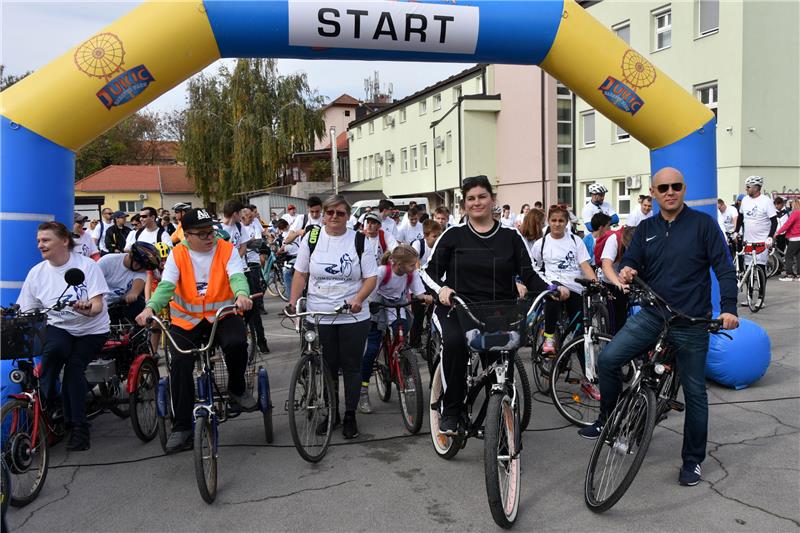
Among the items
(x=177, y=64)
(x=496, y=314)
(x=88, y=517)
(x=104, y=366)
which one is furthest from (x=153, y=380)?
(x=496, y=314)

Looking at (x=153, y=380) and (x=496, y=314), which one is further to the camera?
(x=153, y=380)

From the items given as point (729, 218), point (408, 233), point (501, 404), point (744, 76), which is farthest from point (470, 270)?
point (744, 76)

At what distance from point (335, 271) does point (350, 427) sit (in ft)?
4.33

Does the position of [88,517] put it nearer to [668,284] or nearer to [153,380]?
[153,380]

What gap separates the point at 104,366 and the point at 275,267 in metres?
9.82

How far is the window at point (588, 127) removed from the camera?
2558cm

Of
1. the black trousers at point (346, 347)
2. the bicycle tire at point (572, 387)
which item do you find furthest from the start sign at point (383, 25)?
the bicycle tire at point (572, 387)

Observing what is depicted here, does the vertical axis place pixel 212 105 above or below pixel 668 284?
above

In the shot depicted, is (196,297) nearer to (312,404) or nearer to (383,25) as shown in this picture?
(312,404)

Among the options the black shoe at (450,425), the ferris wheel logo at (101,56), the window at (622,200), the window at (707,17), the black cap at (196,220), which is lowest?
the black shoe at (450,425)

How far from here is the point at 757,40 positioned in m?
19.1

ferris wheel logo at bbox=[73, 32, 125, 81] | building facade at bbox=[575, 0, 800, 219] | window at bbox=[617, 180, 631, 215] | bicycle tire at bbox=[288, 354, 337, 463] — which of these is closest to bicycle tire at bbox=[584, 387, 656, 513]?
bicycle tire at bbox=[288, 354, 337, 463]

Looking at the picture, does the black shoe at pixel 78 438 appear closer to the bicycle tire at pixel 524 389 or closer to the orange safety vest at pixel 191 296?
the orange safety vest at pixel 191 296

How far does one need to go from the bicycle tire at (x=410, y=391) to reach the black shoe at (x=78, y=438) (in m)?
2.59
